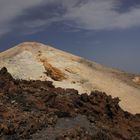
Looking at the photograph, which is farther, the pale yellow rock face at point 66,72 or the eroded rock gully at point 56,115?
the pale yellow rock face at point 66,72

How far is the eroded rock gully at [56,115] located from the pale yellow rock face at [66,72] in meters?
7.93

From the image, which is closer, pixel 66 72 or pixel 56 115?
pixel 56 115

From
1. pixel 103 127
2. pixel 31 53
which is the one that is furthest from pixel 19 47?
pixel 103 127

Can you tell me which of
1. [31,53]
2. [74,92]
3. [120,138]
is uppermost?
Answer: [31,53]

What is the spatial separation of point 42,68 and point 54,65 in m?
1.13

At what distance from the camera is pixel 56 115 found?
2391cm

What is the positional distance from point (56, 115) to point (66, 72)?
1617cm

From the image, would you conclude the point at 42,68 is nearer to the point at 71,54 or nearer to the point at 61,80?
the point at 61,80

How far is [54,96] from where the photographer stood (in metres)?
26.7

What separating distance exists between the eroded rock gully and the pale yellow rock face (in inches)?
312

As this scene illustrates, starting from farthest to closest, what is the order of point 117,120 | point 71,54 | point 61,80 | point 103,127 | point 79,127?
point 71,54, point 61,80, point 117,120, point 103,127, point 79,127

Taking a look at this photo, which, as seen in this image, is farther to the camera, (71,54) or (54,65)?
(71,54)

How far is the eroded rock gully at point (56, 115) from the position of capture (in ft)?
70.8

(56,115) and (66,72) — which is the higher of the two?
(66,72)
